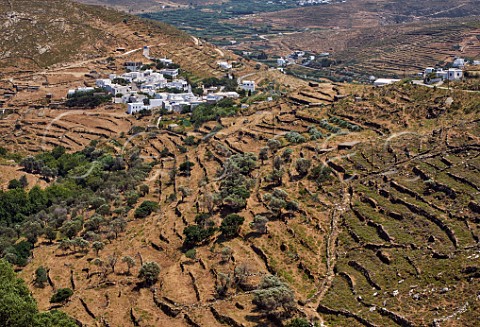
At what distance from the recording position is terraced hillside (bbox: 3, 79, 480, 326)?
23.0 m

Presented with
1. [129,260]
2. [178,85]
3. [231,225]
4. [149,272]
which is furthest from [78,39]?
[149,272]

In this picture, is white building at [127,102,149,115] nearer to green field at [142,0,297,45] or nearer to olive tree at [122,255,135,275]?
olive tree at [122,255,135,275]

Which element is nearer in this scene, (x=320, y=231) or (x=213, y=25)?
(x=320, y=231)

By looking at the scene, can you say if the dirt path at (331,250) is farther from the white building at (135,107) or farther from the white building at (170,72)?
the white building at (170,72)

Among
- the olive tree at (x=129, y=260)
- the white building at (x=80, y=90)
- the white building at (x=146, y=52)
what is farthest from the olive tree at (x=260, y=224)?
the white building at (x=146, y=52)

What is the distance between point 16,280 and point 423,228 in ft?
62.7

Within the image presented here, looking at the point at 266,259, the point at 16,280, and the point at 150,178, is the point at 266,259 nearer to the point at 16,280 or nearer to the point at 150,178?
the point at 16,280

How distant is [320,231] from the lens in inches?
1115

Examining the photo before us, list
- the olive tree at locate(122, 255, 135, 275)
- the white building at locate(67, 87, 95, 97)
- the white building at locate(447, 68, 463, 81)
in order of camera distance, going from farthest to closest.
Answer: the white building at locate(67, 87, 95, 97) < the white building at locate(447, 68, 463, 81) < the olive tree at locate(122, 255, 135, 275)

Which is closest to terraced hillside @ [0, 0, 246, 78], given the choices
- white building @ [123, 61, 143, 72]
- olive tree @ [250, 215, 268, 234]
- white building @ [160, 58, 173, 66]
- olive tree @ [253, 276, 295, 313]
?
white building @ [160, 58, 173, 66]

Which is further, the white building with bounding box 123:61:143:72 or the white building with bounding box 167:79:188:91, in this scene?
the white building with bounding box 123:61:143:72

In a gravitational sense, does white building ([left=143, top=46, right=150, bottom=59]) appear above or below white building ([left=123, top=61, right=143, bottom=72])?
above

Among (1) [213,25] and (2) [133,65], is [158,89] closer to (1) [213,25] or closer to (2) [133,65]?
(2) [133,65]

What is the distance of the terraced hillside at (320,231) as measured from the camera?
904 inches
